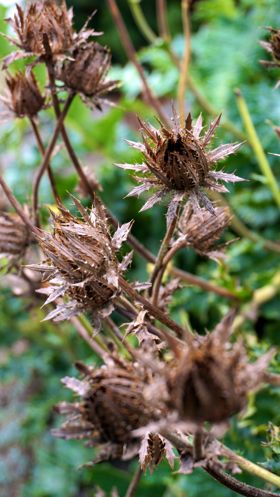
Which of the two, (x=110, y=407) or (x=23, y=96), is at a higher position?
(x=23, y=96)

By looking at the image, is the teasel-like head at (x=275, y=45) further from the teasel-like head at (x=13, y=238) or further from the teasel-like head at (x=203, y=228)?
the teasel-like head at (x=13, y=238)

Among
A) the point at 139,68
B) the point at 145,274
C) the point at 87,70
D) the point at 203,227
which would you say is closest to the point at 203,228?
the point at 203,227

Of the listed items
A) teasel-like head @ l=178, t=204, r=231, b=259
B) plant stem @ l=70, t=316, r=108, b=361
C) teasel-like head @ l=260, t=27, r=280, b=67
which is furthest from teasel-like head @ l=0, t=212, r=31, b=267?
teasel-like head @ l=260, t=27, r=280, b=67

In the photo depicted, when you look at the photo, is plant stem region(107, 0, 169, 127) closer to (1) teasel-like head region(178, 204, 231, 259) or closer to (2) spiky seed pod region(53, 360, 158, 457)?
(1) teasel-like head region(178, 204, 231, 259)

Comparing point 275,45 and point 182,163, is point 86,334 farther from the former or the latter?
point 275,45

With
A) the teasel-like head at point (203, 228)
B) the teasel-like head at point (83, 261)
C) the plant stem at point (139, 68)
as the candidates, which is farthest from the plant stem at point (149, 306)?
the plant stem at point (139, 68)

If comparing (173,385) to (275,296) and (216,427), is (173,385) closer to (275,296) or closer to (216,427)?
(216,427)

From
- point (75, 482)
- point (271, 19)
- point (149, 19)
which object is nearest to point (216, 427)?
point (75, 482)
